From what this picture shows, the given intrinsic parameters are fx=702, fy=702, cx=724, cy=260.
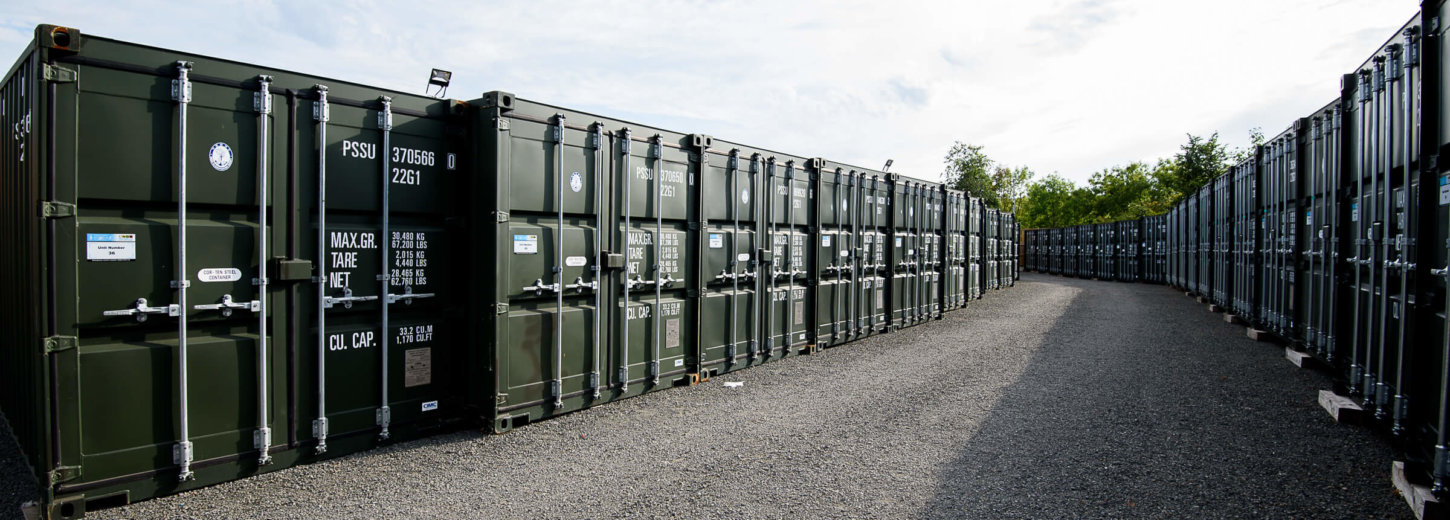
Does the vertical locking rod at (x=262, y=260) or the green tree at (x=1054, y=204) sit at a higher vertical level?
the green tree at (x=1054, y=204)

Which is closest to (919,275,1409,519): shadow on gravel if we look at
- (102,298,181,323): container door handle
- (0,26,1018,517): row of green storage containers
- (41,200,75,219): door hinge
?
(0,26,1018,517): row of green storage containers

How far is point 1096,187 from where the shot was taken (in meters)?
76.5

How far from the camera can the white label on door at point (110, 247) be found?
4504mm

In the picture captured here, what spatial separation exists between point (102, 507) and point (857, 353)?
29.9 feet

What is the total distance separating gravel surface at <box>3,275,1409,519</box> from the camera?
4750mm

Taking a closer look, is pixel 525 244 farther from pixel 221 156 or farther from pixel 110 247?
pixel 110 247

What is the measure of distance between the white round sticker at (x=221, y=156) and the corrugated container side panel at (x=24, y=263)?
85 centimetres

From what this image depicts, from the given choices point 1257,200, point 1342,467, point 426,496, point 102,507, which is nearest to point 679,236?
point 426,496

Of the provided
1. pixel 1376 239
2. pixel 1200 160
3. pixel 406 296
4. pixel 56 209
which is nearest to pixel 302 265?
pixel 406 296

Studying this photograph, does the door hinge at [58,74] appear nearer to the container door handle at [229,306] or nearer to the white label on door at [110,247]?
the white label on door at [110,247]

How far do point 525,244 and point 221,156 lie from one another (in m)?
2.45

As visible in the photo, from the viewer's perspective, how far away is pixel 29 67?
15.1 ft

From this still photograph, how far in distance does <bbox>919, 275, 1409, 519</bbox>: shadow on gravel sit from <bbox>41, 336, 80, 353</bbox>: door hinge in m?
5.55

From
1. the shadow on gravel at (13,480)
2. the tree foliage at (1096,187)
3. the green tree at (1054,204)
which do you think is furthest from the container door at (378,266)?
the green tree at (1054,204)
